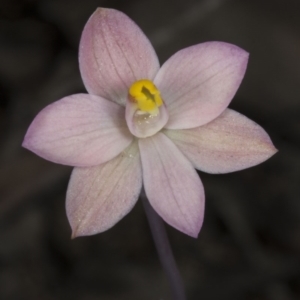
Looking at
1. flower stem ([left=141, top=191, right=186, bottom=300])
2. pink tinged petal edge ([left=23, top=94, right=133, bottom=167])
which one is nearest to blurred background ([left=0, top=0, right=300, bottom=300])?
flower stem ([left=141, top=191, right=186, bottom=300])

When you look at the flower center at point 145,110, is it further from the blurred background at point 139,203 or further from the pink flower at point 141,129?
the blurred background at point 139,203

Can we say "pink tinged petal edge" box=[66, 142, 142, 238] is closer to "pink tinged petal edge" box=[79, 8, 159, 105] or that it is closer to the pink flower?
the pink flower

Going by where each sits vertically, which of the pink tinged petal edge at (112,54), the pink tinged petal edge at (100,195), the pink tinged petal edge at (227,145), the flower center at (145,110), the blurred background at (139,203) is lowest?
the blurred background at (139,203)

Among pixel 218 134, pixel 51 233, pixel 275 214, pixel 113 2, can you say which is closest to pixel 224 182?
pixel 275 214

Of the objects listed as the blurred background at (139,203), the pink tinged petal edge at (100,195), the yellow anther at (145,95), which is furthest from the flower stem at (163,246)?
the blurred background at (139,203)

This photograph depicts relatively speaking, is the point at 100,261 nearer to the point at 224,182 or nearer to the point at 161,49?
the point at 224,182
